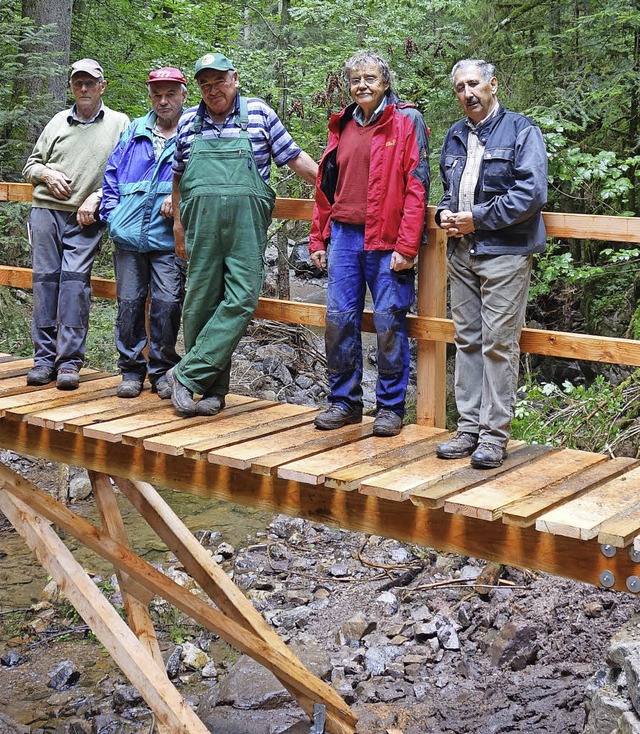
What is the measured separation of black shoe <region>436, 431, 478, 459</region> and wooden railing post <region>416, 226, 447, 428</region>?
0.47 meters

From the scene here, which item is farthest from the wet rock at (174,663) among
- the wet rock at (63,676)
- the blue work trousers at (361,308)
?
the blue work trousers at (361,308)

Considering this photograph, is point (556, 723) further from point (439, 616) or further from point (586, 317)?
point (586, 317)

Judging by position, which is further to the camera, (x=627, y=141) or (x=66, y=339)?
(x=627, y=141)

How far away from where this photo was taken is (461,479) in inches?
158

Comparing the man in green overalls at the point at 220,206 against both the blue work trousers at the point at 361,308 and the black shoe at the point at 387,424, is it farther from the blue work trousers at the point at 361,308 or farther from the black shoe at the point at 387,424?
the black shoe at the point at 387,424

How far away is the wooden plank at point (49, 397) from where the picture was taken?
17.0ft

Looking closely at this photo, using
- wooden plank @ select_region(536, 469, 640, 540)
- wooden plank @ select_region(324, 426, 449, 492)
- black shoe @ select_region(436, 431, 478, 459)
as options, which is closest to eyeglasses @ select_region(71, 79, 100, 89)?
wooden plank @ select_region(324, 426, 449, 492)

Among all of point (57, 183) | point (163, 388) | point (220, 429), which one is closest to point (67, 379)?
point (163, 388)

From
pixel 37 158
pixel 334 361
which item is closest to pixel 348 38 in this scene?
pixel 37 158

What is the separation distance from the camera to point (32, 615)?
26.1ft

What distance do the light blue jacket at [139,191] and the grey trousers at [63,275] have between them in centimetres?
33

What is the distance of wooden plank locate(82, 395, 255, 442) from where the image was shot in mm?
4727

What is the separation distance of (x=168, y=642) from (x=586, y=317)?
208 inches

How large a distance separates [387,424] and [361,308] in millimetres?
598
